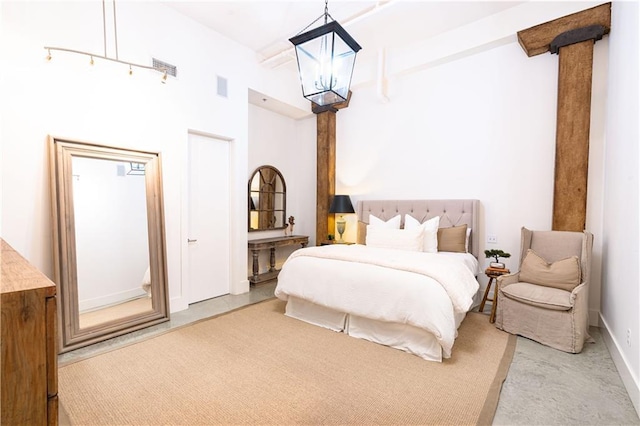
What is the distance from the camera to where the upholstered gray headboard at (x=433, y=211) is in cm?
381

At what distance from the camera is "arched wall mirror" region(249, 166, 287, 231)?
4848 mm

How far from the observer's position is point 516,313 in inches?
109

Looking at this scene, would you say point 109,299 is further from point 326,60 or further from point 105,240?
point 326,60

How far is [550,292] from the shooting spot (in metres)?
→ 2.64

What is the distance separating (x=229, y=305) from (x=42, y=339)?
3154 mm

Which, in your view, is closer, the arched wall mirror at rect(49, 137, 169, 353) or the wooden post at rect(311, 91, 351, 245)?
the arched wall mirror at rect(49, 137, 169, 353)

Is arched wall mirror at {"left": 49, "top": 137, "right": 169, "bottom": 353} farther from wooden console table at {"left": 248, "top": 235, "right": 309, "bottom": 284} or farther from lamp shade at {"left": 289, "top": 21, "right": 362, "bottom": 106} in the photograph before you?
lamp shade at {"left": 289, "top": 21, "right": 362, "bottom": 106}

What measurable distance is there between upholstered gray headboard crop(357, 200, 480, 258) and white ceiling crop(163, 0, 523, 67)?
7.44ft

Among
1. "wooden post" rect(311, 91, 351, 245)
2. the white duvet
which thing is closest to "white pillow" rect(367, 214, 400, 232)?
the white duvet

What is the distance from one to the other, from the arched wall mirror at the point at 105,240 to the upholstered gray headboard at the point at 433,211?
2.89 meters

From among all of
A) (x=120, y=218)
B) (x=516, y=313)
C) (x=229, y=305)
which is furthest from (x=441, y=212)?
(x=120, y=218)

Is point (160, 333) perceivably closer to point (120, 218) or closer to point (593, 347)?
point (120, 218)

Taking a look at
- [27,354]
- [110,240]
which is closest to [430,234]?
[110,240]

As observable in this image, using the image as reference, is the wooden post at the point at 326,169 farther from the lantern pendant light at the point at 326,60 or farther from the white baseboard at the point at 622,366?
the white baseboard at the point at 622,366
